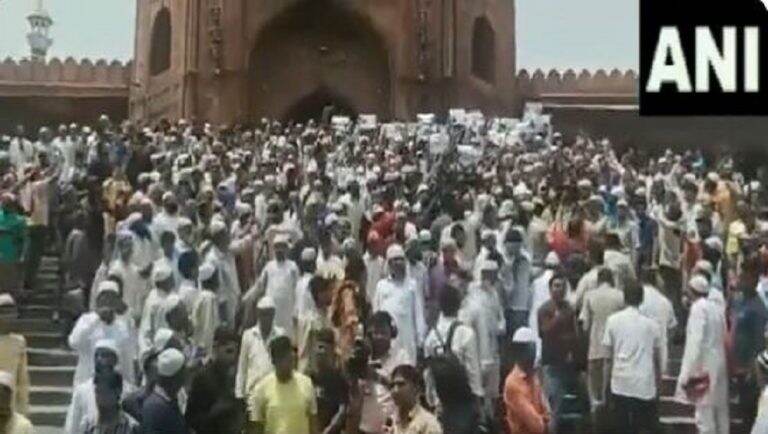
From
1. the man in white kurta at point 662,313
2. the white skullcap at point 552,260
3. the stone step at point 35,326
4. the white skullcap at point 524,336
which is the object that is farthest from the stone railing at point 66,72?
the man in white kurta at point 662,313

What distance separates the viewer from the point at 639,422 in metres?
5.03

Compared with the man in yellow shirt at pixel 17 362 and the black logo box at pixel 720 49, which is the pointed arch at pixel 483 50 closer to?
the black logo box at pixel 720 49

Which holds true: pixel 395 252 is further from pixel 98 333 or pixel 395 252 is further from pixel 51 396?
pixel 51 396

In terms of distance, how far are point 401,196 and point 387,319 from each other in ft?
5.88

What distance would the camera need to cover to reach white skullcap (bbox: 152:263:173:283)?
5109mm

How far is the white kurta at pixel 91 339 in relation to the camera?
15.1ft

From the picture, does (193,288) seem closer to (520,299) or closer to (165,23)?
(520,299)

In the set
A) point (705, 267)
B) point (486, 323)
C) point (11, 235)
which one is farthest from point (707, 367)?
point (11, 235)

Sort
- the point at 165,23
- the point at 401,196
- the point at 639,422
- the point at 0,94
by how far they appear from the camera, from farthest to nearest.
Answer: the point at 165,23, the point at 401,196, the point at 0,94, the point at 639,422

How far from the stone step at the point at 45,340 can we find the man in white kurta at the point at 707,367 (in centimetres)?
207

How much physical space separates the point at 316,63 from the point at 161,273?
536cm

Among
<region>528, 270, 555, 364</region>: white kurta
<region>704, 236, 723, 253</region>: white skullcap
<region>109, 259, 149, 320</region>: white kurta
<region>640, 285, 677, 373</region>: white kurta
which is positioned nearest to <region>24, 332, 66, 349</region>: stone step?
<region>109, 259, 149, 320</region>: white kurta

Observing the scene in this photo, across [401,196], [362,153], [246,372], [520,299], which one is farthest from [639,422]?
[362,153]

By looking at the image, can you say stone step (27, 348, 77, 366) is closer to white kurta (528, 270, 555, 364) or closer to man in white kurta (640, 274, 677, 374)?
white kurta (528, 270, 555, 364)
